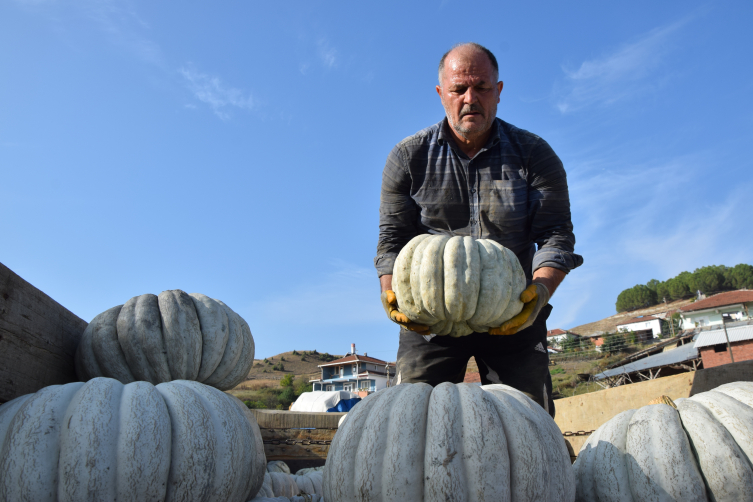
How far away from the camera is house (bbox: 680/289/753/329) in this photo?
6588cm

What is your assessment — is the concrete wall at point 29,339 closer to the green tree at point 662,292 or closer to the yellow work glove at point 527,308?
the yellow work glove at point 527,308

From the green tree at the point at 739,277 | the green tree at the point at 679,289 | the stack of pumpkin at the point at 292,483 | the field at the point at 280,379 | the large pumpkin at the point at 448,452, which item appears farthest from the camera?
the green tree at the point at 679,289

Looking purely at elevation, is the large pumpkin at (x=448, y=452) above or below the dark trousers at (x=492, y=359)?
below

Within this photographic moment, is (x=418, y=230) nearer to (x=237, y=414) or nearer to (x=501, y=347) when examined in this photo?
(x=501, y=347)

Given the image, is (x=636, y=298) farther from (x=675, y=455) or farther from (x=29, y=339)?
(x=29, y=339)

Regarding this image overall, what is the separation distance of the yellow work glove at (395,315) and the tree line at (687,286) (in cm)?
11881

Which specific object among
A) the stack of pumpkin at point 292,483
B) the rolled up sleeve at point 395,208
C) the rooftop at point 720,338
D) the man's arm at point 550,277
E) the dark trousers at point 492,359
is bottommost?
the stack of pumpkin at point 292,483

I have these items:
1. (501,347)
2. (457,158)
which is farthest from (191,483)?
(457,158)

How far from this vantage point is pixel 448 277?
2881 mm

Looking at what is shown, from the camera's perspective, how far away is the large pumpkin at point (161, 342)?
3291 mm

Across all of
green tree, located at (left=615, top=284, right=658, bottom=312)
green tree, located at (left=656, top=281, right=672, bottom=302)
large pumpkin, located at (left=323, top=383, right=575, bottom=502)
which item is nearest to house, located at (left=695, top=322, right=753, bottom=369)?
large pumpkin, located at (left=323, top=383, right=575, bottom=502)

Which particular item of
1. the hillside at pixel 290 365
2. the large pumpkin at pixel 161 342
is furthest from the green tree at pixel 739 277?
the large pumpkin at pixel 161 342

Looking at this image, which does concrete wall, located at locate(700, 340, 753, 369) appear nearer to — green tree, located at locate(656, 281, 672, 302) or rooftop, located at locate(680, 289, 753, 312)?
rooftop, located at locate(680, 289, 753, 312)

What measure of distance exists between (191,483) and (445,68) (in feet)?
9.26
